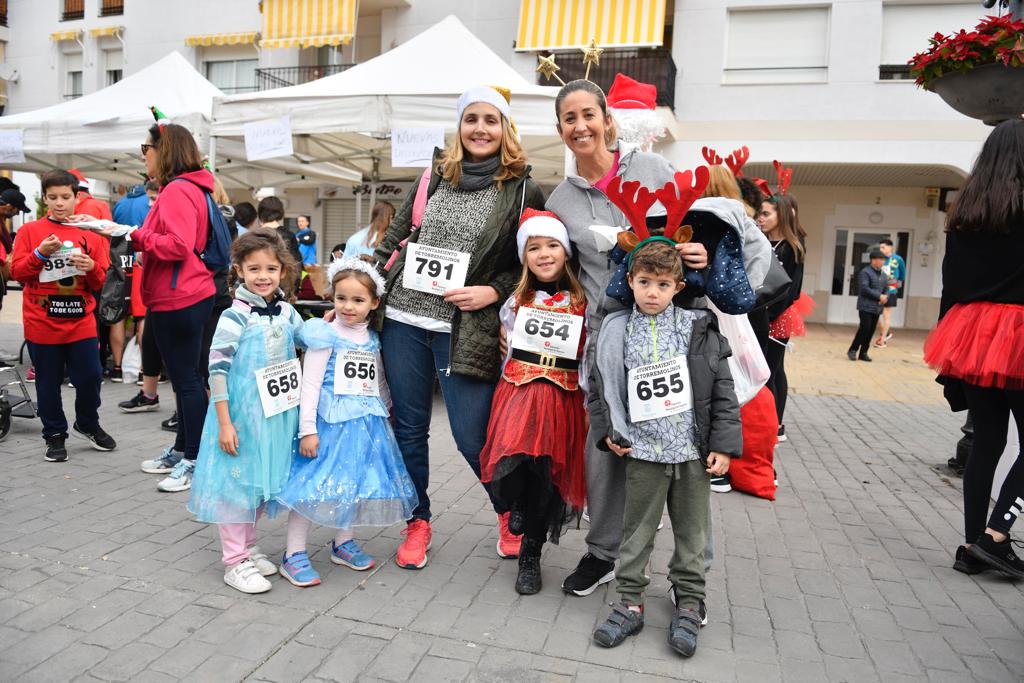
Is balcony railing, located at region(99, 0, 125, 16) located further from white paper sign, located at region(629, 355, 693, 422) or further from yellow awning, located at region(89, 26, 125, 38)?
white paper sign, located at region(629, 355, 693, 422)

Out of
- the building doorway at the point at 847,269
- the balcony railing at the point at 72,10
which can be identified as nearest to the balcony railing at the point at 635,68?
the building doorway at the point at 847,269

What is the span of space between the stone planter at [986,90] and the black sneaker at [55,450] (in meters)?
5.63

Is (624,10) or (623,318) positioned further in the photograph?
(624,10)

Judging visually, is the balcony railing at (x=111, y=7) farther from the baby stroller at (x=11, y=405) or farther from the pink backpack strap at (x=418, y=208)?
the pink backpack strap at (x=418, y=208)

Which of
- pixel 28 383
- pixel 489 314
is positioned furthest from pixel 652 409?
pixel 28 383

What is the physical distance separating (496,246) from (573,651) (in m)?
1.57

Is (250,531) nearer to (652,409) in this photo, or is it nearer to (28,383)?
(652,409)

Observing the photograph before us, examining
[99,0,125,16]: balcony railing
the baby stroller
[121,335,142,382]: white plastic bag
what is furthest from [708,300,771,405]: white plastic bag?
[99,0,125,16]: balcony railing

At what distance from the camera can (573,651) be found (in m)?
2.59

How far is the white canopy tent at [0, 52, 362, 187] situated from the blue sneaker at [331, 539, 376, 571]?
20.7 feet

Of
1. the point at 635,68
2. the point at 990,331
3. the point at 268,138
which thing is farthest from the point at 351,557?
the point at 635,68

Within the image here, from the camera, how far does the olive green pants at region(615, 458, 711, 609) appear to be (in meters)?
2.68

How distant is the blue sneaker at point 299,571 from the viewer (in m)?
3.01

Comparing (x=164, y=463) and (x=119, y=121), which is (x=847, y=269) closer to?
(x=119, y=121)
